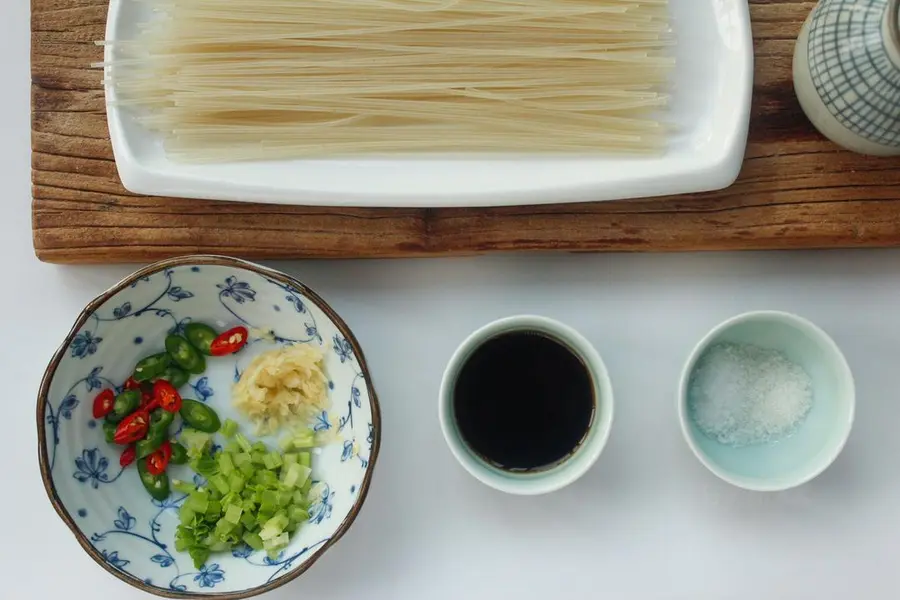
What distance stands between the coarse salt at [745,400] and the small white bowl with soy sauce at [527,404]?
15 centimetres

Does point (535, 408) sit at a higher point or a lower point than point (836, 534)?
higher

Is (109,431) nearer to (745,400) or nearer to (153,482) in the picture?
(153,482)

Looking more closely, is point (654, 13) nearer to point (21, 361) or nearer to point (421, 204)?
point (421, 204)

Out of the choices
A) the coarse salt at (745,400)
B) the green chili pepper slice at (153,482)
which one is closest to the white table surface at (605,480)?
the coarse salt at (745,400)

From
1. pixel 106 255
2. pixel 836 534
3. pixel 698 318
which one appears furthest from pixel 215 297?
pixel 836 534

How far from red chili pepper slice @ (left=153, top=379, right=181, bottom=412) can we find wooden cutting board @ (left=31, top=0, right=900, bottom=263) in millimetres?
178

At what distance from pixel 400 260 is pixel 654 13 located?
0.48 metres

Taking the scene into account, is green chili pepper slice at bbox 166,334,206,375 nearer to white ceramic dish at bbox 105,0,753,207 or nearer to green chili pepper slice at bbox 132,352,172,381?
green chili pepper slice at bbox 132,352,172,381

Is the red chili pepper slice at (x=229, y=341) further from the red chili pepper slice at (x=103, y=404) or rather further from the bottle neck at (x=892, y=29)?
the bottle neck at (x=892, y=29)

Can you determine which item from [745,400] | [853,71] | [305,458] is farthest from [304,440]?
[853,71]

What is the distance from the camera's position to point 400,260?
115cm

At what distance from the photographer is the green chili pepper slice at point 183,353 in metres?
1.10

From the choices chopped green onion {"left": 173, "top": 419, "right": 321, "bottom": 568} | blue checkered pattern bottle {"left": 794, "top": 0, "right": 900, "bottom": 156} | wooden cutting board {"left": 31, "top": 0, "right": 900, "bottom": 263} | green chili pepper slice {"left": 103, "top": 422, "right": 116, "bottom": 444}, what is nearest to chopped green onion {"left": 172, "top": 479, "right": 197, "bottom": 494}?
chopped green onion {"left": 173, "top": 419, "right": 321, "bottom": 568}

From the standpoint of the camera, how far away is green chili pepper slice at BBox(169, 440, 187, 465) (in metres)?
1.10
